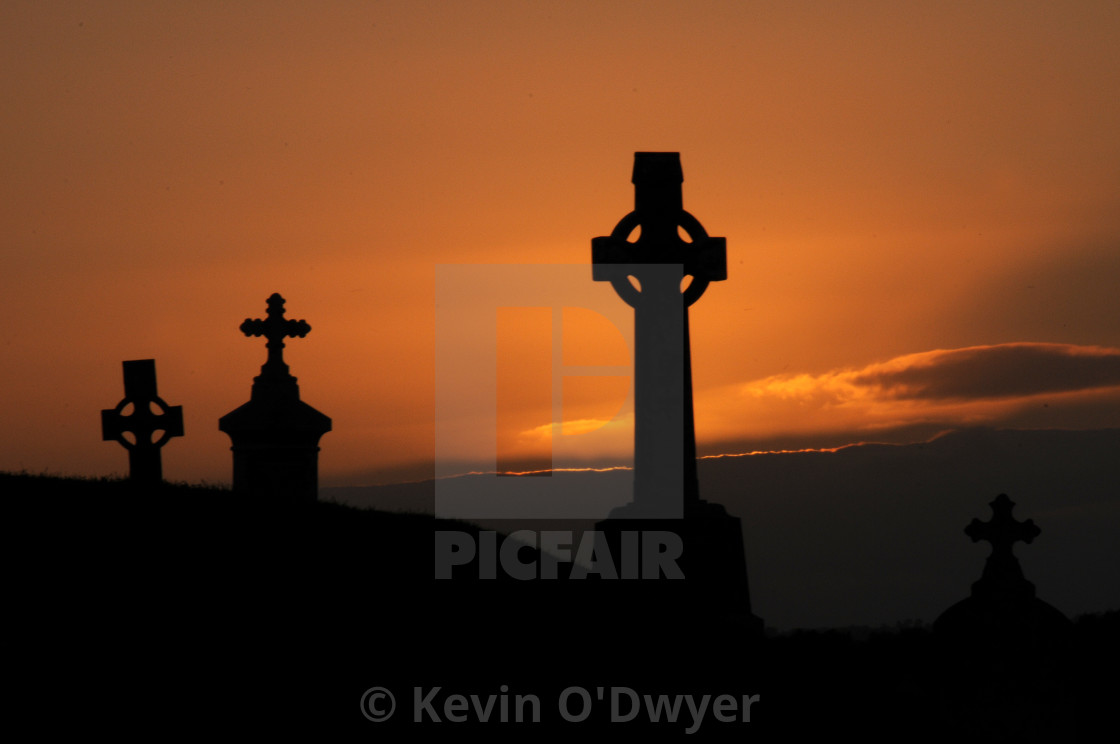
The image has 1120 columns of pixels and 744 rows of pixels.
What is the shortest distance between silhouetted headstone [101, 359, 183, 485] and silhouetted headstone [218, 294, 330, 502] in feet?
5.01

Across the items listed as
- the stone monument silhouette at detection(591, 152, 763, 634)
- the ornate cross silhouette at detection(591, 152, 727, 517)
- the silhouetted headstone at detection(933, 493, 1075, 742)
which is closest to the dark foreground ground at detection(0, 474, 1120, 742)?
the silhouetted headstone at detection(933, 493, 1075, 742)

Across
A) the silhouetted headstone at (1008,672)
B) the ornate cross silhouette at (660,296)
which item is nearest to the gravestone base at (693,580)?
the ornate cross silhouette at (660,296)

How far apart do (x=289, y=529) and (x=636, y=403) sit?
4.04 meters

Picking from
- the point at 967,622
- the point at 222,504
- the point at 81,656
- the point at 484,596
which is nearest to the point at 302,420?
the point at 222,504

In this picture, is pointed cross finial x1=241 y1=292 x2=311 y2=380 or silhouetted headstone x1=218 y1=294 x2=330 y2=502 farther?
pointed cross finial x1=241 y1=292 x2=311 y2=380

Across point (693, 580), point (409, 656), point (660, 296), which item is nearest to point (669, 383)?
point (660, 296)

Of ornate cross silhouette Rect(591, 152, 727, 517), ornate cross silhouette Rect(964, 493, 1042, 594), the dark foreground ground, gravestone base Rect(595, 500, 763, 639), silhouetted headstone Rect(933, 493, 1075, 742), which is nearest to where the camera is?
the dark foreground ground

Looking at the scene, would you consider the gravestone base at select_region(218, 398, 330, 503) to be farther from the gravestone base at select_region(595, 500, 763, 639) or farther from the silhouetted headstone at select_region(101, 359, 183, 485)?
the gravestone base at select_region(595, 500, 763, 639)

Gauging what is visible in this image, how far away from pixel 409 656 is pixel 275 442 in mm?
8143

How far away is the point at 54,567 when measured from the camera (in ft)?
39.5

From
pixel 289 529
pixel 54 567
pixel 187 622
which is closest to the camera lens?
pixel 187 622

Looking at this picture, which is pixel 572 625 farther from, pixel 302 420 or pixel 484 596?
pixel 302 420

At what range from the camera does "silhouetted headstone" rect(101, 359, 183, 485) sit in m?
16.9

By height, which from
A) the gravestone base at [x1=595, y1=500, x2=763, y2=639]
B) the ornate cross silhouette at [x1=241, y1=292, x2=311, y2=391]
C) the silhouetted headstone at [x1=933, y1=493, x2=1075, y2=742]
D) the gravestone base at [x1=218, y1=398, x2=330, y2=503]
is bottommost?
the silhouetted headstone at [x1=933, y1=493, x2=1075, y2=742]
